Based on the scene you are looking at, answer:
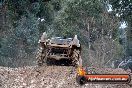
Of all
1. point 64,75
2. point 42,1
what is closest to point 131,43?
point 42,1

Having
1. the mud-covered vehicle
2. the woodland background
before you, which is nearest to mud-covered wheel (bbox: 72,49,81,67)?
the mud-covered vehicle

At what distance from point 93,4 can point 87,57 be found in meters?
5.43

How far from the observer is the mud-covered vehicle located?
19375 mm

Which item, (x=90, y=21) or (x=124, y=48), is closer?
(x=90, y=21)

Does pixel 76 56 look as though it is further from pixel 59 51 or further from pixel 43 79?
pixel 43 79

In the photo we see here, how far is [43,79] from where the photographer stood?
1520cm

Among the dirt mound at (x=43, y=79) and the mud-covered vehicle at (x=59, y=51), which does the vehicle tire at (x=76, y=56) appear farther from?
the dirt mound at (x=43, y=79)

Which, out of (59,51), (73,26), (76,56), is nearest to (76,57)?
(76,56)

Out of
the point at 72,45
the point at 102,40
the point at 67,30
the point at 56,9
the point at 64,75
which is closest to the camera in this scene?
the point at 64,75

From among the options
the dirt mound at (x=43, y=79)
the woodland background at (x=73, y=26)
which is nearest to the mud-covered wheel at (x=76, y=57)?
the dirt mound at (x=43, y=79)

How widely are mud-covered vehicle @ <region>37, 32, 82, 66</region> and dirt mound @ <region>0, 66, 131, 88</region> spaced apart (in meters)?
1.41

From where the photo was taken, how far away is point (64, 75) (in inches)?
645

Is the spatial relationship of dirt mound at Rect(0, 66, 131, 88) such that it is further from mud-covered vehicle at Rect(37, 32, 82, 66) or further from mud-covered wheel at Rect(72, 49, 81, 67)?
mud-covered vehicle at Rect(37, 32, 82, 66)

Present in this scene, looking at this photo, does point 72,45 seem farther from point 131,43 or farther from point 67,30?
point 131,43
